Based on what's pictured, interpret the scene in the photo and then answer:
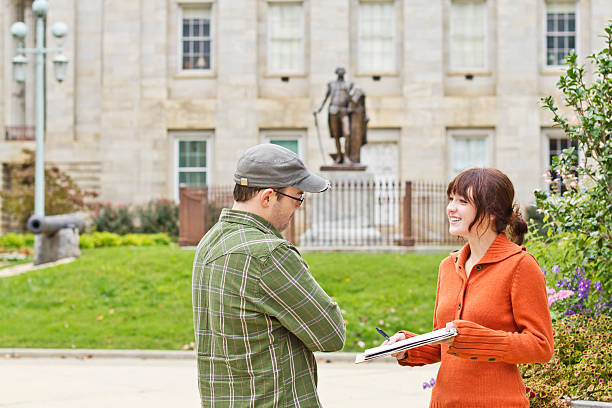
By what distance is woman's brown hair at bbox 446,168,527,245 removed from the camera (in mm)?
3611

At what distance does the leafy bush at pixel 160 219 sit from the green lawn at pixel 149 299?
28.2ft

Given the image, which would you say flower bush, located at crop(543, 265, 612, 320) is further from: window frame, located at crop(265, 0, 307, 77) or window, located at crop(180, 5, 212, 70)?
window, located at crop(180, 5, 212, 70)

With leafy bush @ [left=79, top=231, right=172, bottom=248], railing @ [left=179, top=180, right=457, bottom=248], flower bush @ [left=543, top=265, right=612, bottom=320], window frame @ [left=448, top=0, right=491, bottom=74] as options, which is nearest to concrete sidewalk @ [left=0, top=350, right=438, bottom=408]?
flower bush @ [left=543, top=265, right=612, bottom=320]

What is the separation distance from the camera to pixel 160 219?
27.6 meters

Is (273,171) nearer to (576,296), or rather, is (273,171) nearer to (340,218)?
(576,296)

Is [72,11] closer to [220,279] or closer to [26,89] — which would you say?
[26,89]

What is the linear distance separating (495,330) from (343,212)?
1698 centimetres

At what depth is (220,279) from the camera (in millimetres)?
3369

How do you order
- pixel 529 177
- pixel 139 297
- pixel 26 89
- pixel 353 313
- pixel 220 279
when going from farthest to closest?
pixel 26 89 < pixel 529 177 < pixel 139 297 < pixel 353 313 < pixel 220 279

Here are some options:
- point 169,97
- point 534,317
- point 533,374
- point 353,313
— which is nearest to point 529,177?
point 169,97

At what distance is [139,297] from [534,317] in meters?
12.6

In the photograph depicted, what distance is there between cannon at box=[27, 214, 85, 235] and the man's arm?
16.7 metres

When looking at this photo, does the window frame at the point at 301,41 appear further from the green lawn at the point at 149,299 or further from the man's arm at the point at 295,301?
the man's arm at the point at 295,301

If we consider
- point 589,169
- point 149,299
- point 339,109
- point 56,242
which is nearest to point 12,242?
point 56,242
